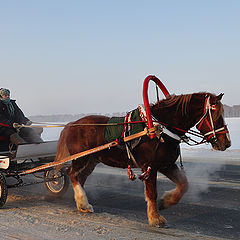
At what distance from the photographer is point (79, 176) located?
660cm

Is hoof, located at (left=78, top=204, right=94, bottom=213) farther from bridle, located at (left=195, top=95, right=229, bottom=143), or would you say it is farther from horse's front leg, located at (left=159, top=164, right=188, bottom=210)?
bridle, located at (left=195, top=95, right=229, bottom=143)

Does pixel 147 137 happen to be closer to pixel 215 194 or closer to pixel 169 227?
pixel 169 227

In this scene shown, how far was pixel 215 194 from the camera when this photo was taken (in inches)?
292

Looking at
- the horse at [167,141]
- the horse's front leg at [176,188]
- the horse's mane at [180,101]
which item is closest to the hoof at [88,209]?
the horse at [167,141]

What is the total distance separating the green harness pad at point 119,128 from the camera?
5.53m

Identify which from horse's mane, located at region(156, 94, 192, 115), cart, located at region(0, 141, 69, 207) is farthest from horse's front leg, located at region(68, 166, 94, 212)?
horse's mane, located at region(156, 94, 192, 115)

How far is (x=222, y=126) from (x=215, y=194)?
2859 mm

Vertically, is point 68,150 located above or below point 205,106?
below

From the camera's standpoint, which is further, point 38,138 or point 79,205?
point 38,138

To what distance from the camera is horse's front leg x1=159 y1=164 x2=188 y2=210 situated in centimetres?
568

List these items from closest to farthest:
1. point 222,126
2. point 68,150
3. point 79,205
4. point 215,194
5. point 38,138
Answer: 1. point 222,126
2. point 79,205
3. point 68,150
4. point 215,194
5. point 38,138

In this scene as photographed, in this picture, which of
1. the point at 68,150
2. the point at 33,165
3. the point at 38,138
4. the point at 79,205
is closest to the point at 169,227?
the point at 79,205

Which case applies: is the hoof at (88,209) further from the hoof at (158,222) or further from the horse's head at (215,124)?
the horse's head at (215,124)

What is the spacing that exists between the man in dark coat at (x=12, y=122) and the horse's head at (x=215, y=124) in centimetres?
410
